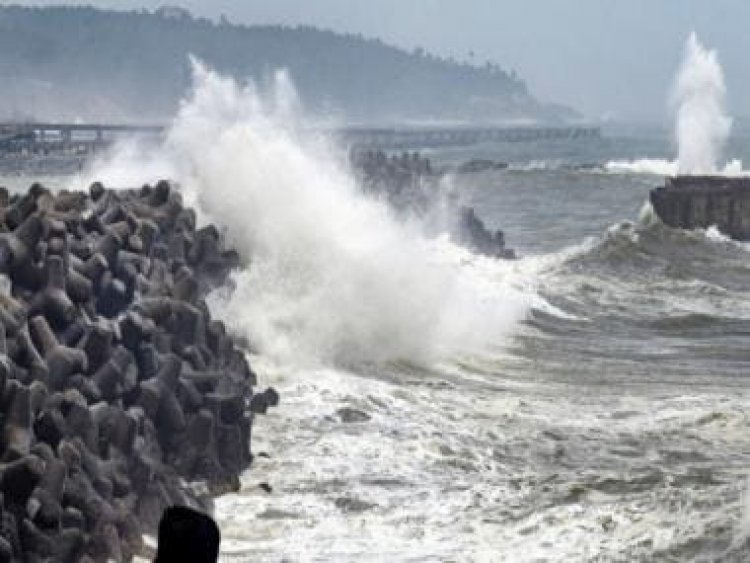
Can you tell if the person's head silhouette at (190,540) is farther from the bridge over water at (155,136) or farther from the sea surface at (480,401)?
the bridge over water at (155,136)

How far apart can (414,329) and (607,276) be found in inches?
412

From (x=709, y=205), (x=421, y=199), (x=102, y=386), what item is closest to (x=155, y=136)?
(x=421, y=199)

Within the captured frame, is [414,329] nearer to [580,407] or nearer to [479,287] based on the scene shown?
[580,407]

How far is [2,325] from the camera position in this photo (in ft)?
34.3

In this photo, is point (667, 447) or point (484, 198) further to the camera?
point (484, 198)

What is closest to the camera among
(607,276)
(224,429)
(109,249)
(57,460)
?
(57,460)

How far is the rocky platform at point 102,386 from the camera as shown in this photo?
952 centimetres

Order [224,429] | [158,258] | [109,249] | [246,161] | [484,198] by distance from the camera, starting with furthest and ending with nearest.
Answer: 1. [484,198]
2. [246,161]
3. [158,258]
4. [109,249]
5. [224,429]

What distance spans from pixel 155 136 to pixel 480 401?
64.2 m

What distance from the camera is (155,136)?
78312 millimetres

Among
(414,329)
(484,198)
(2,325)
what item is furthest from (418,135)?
(2,325)

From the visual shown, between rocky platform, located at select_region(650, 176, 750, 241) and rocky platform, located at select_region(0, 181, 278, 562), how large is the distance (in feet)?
80.3

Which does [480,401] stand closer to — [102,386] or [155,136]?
[102,386]

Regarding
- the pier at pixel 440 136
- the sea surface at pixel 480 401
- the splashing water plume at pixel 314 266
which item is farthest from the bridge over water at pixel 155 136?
the sea surface at pixel 480 401
